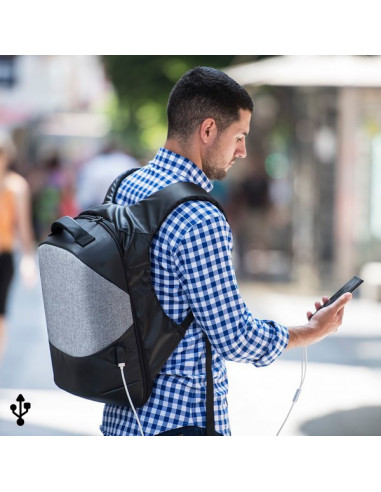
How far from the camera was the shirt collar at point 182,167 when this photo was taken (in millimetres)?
2469

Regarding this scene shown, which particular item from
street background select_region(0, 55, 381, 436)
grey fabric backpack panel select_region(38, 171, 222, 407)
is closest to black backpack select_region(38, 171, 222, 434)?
grey fabric backpack panel select_region(38, 171, 222, 407)

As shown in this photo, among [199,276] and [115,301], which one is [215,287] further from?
[115,301]

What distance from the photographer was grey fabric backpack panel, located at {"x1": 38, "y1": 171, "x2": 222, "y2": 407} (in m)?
2.29

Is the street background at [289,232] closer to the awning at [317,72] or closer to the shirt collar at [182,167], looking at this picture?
the awning at [317,72]

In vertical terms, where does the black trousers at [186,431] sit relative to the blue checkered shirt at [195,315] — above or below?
below

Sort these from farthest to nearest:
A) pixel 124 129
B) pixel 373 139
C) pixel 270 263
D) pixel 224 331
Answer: pixel 124 129
pixel 270 263
pixel 373 139
pixel 224 331

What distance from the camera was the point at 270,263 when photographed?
17.0m

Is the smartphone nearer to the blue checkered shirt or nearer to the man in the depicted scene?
the man

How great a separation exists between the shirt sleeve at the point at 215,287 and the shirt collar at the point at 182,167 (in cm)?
22

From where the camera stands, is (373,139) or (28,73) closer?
(373,139)

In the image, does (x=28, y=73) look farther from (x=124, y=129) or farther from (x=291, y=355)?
(x=291, y=355)

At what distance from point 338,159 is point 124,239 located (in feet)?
39.4

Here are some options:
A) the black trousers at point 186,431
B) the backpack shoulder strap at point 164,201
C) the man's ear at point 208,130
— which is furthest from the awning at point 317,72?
the black trousers at point 186,431

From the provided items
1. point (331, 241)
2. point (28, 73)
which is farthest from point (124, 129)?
point (331, 241)
